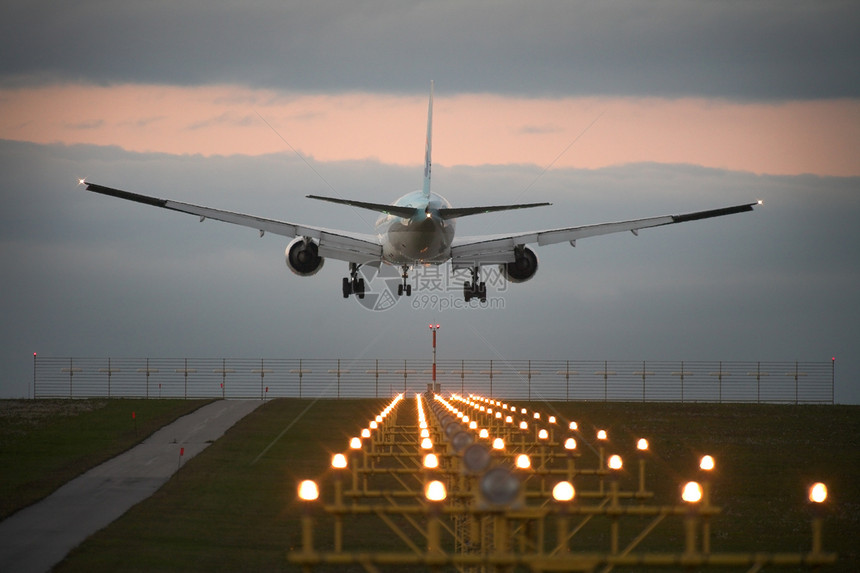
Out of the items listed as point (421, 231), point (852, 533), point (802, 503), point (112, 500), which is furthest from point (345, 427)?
point (852, 533)

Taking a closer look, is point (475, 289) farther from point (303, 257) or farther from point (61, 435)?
point (61, 435)

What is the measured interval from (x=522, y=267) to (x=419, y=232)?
34.8ft

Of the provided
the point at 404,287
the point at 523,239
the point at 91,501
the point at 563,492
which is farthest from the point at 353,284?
the point at 563,492

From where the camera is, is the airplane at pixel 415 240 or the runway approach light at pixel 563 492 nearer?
the runway approach light at pixel 563 492

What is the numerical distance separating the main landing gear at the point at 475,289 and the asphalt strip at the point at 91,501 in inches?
626

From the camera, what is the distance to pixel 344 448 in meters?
57.4

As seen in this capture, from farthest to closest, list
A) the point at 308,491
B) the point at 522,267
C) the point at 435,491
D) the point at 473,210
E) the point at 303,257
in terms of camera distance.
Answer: the point at 522,267
the point at 303,257
the point at 473,210
the point at 308,491
the point at 435,491

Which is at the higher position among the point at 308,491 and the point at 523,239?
the point at 523,239

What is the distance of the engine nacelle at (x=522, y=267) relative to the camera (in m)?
62.0

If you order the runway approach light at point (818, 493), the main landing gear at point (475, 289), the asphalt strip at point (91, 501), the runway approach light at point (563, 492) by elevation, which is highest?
the main landing gear at point (475, 289)

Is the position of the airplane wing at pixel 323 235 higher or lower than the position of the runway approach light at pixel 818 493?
higher

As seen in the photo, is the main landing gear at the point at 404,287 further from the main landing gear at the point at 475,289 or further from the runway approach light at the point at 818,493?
the runway approach light at the point at 818,493

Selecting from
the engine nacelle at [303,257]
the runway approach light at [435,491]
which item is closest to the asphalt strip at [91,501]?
the engine nacelle at [303,257]

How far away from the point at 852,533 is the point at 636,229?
25.4 m
